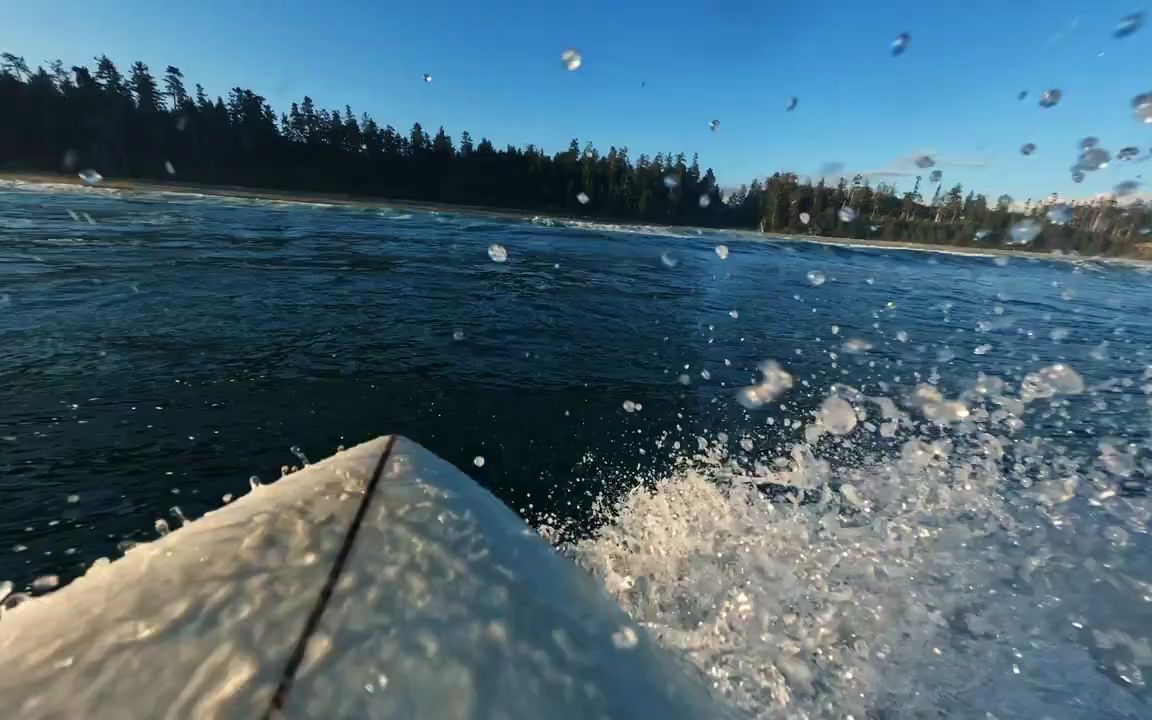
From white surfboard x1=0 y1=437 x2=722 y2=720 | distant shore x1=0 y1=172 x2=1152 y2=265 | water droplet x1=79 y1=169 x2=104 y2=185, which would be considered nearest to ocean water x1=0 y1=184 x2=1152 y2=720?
white surfboard x1=0 y1=437 x2=722 y2=720

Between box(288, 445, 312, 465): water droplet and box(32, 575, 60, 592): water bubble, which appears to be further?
box(288, 445, 312, 465): water droplet

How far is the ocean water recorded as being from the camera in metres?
3.16

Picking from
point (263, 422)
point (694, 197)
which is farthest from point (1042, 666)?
point (694, 197)

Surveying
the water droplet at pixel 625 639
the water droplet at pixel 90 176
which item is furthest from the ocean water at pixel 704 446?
the water droplet at pixel 90 176

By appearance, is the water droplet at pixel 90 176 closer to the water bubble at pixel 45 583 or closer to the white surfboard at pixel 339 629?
the water bubble at pixel 45 583

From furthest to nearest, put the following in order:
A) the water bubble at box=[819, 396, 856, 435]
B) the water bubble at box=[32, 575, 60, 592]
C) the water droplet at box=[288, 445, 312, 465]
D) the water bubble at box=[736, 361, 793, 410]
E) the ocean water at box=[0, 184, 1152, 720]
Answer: the water bubble at box=[736, 361, 793, 410] → the water bubble at box=[819, 396, 856, 435] → the water droplet at box=[288, 445, 312, 465] → the water bubble at box=[32, 575, 60, 592] → the ocean water at box=[0, 184, 1152, 720]

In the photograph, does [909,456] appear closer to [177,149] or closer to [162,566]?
[162,566]

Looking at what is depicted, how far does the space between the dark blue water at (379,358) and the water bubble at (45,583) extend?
0.26 ft

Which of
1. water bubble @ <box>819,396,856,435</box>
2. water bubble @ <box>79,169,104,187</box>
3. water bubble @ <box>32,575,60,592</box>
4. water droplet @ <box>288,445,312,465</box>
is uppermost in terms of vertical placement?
water bubble @ <box>79,169,104,187</box>

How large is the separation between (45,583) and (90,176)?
74.8 metres

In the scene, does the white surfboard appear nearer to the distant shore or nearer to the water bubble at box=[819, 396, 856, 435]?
the water bubble at box=[819, 396, 856, 435]

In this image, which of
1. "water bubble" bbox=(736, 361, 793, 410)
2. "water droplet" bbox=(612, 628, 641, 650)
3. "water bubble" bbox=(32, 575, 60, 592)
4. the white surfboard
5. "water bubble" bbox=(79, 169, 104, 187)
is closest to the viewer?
the white surfboard

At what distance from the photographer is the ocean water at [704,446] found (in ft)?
10.4

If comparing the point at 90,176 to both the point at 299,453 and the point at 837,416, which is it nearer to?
the point at 299,453
